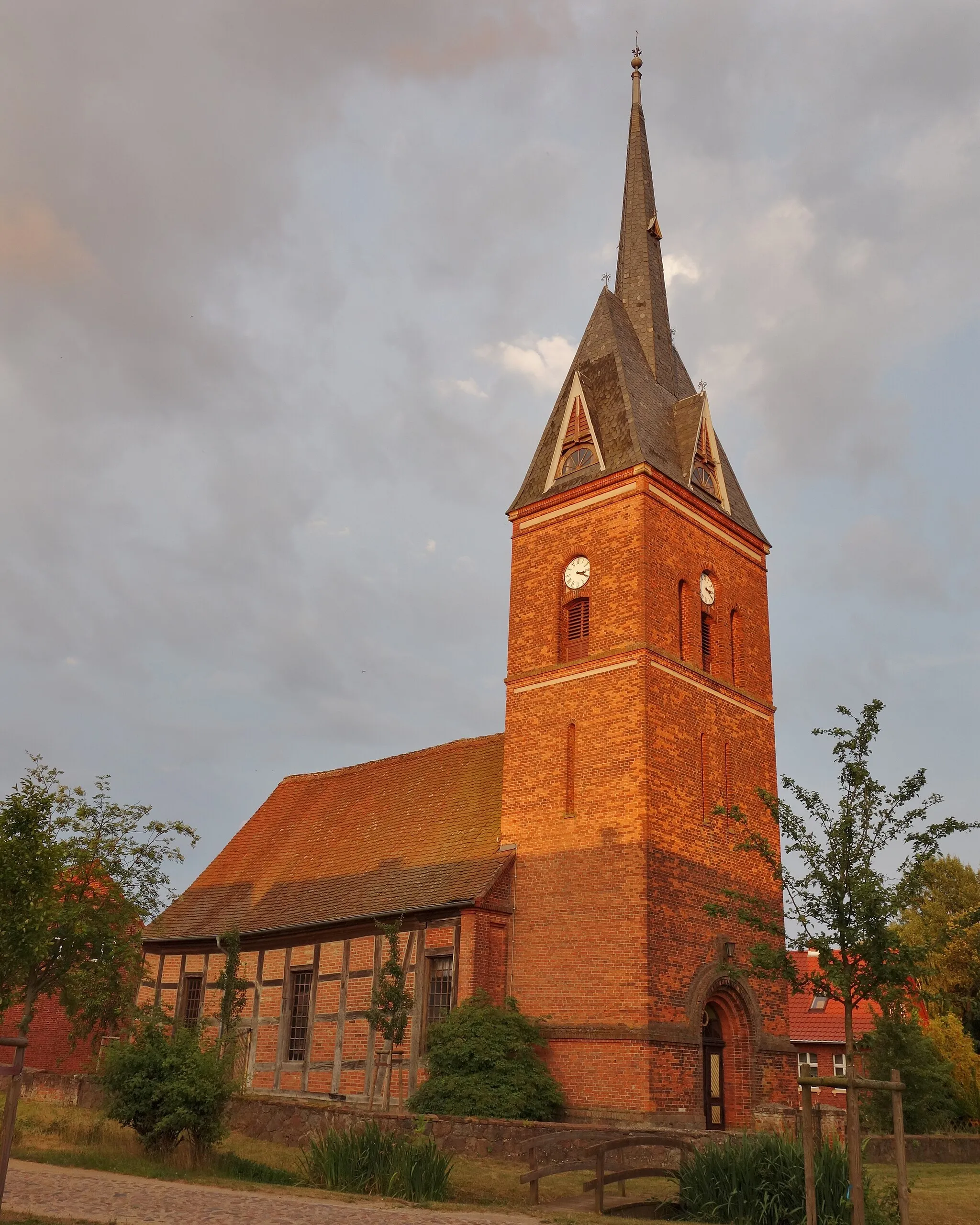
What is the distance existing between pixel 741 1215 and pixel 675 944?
34.0 ft

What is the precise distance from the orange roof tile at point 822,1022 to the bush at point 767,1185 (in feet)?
93.0

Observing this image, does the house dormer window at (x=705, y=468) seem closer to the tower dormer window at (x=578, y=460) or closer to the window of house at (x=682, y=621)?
the tower dormer window at (x=578, y=460)

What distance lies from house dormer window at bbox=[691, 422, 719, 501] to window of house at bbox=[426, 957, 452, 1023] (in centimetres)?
1289

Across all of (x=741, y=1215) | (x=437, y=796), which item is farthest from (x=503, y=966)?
(x=741, y=1215)

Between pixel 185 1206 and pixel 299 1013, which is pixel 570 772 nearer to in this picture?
pixel 299 1013

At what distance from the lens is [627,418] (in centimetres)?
2709

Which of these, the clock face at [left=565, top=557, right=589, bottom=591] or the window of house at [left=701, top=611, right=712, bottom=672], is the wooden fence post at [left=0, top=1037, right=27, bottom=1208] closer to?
the clock face at [left=565, top=557, right=589, bottom=591]

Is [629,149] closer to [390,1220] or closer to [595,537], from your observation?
[595,537]

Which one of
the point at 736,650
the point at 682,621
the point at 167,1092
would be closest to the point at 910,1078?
the point at 736,650

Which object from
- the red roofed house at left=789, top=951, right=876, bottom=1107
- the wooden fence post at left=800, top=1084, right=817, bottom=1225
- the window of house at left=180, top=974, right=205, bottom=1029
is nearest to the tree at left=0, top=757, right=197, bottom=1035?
the window of house at left=180, top=974, right=205, bottom=1029

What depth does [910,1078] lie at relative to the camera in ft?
86.5

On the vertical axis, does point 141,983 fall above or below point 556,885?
below

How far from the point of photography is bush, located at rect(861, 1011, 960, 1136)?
25.5m

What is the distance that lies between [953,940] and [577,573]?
1544cm
